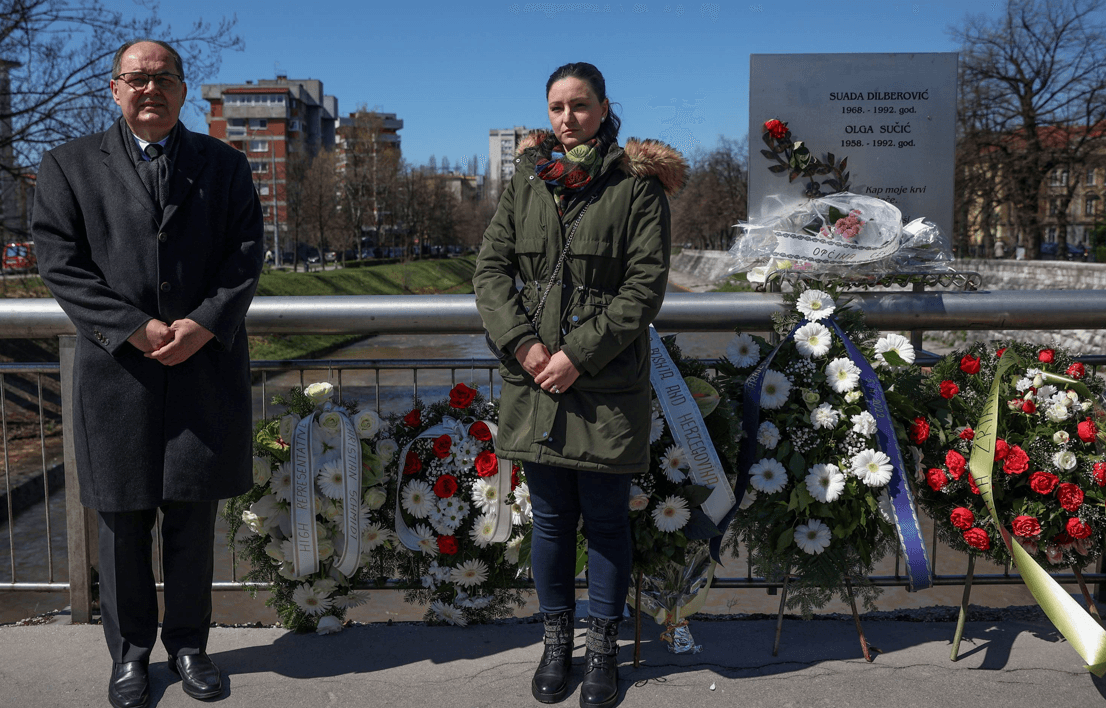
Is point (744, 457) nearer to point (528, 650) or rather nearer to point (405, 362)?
point (528, 650)

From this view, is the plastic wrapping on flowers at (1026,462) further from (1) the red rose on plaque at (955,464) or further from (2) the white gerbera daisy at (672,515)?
(2) the white gerbera daisy at (672,515)

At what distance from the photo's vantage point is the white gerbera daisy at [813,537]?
3.22 m

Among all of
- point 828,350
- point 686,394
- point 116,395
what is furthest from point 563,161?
point 116,395

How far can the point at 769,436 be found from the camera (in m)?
3.28

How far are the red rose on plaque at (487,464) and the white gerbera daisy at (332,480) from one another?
1.69 ft

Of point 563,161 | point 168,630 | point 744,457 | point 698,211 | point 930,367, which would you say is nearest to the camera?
point 563,161

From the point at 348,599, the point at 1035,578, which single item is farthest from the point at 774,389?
the point at 348,599

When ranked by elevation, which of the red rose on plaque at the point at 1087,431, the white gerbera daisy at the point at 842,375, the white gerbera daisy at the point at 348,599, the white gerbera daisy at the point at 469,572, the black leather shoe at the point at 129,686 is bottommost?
the black leather shoe at the point at 129,686

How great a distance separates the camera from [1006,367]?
338 cm

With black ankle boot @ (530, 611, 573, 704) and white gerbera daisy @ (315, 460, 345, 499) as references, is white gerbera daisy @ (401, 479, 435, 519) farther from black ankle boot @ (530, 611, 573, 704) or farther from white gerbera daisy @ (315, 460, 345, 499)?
black ankle boot @ (530, 611, 573, 704)

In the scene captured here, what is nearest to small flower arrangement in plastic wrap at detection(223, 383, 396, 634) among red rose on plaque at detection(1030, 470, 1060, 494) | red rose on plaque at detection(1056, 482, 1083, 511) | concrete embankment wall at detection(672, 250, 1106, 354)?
red rose on plaque at detection(1030, 470, 1060, 494)

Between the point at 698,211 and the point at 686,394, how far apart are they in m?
87.6

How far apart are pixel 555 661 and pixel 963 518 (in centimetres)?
156

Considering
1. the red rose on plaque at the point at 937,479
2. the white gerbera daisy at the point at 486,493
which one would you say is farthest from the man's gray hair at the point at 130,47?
the red rose on plaque at the point at 937,479
